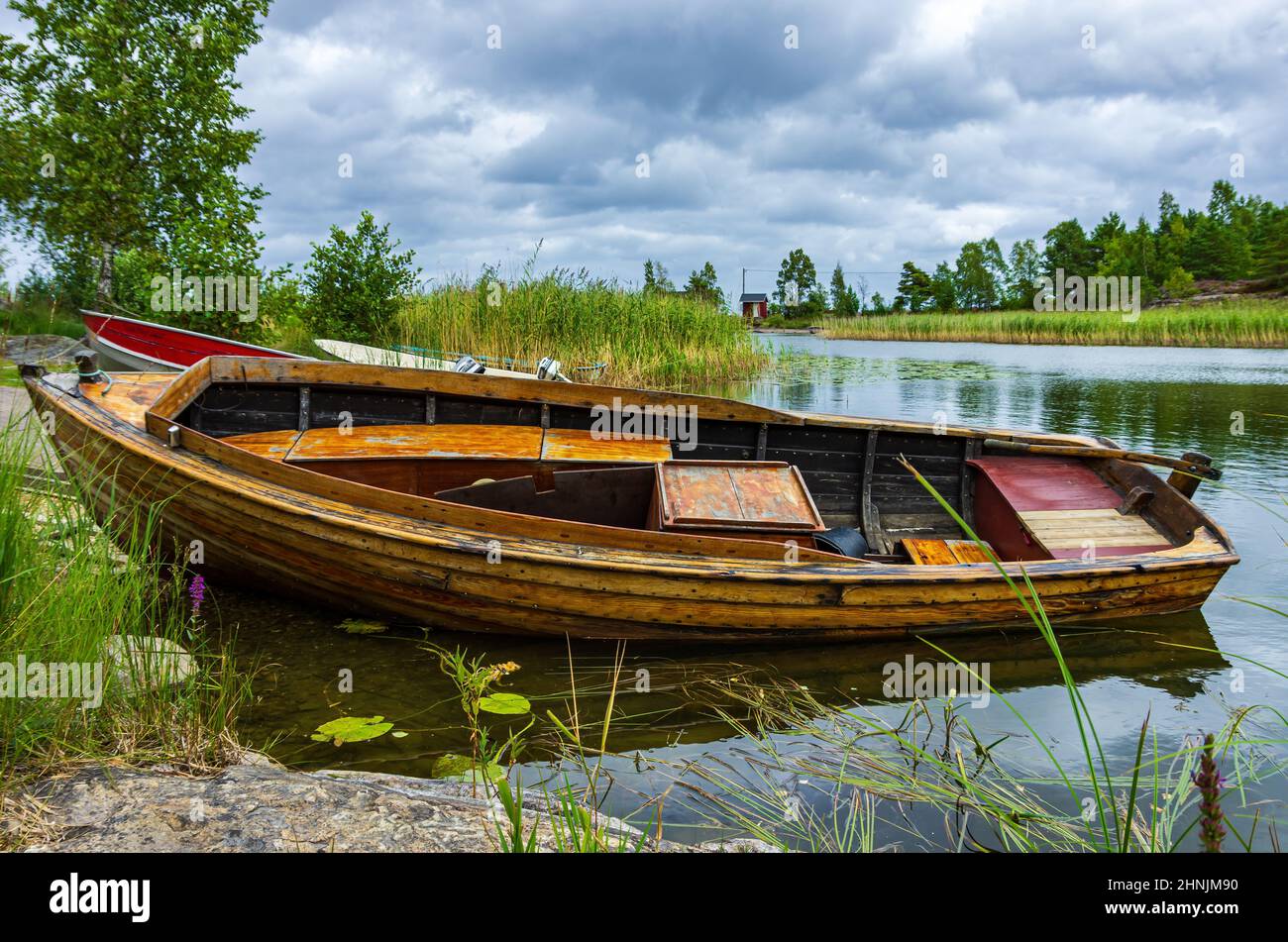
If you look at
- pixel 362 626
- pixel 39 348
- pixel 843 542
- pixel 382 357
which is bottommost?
pixel 362 626

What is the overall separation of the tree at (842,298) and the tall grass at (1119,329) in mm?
35457

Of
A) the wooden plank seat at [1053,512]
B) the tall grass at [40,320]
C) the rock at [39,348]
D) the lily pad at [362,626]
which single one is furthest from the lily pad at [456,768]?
the tall grass at [40,320]

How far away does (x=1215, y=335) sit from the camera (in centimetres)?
3112

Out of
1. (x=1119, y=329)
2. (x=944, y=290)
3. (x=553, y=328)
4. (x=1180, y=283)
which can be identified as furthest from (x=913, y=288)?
(x=553, y=328)

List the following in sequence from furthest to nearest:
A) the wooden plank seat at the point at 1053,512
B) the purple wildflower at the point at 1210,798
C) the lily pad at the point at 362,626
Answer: the wooden plank seat at the point at 1053,512 < the lily pad at the point at 362,626 < the purple wildflower at the point at 1210,798

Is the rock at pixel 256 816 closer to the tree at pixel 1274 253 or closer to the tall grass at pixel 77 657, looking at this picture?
the tall grass at pixel 77 657

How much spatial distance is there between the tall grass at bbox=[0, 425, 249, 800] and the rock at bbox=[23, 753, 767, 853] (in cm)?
15

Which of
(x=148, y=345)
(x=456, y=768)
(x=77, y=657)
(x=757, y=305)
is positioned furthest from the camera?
(x=757, y=305)

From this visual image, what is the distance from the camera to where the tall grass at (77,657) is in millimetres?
2566

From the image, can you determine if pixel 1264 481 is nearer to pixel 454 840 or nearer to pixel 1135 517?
pixel 1135 517

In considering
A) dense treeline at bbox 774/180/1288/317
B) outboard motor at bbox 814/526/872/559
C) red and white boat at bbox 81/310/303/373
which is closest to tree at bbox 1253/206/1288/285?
dense treeline at bbox 774/180/1288/317

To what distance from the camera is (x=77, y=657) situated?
2740mm

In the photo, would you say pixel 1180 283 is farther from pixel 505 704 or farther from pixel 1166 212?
pixel 505 704

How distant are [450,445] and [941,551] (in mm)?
3883
